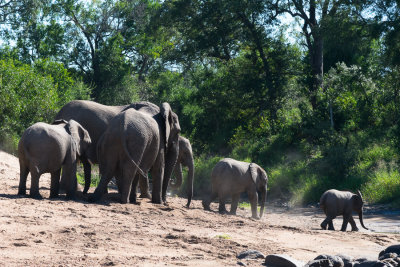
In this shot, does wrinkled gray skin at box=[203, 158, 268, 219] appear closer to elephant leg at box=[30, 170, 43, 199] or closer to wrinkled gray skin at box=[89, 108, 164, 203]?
wrinkled gray skin at box=[89, 108, 164, 203]

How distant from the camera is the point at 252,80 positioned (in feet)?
89.4

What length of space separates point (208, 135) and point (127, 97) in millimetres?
6625

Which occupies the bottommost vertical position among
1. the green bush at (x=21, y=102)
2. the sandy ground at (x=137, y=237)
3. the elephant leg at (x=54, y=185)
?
the sandy ground at (x=137, y=237)

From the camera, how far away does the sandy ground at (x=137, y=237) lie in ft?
23.0

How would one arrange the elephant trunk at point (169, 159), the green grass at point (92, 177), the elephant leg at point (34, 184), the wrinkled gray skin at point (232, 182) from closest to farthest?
the elephant leg at point (34, 184) → the elephant trunk at point (169, 159) → the wrinkled gray skin at point (232, 182) → the green grass at point (92, 177)

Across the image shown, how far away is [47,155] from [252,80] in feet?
57.8

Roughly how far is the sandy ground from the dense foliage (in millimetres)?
7822

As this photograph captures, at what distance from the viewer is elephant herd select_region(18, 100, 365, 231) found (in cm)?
1059

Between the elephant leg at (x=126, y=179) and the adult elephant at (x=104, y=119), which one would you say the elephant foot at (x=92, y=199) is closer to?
the elephant leg at (x=126, y=179)

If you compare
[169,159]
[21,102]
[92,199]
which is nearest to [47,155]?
[92,199]

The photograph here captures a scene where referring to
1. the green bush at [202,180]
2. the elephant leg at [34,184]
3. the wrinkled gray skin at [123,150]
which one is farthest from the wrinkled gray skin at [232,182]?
the green bush at [202,180]

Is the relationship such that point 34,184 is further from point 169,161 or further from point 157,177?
point 169,161

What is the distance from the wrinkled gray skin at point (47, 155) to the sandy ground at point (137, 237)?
39 cm

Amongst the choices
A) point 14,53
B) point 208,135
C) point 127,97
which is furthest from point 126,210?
point 14,53
